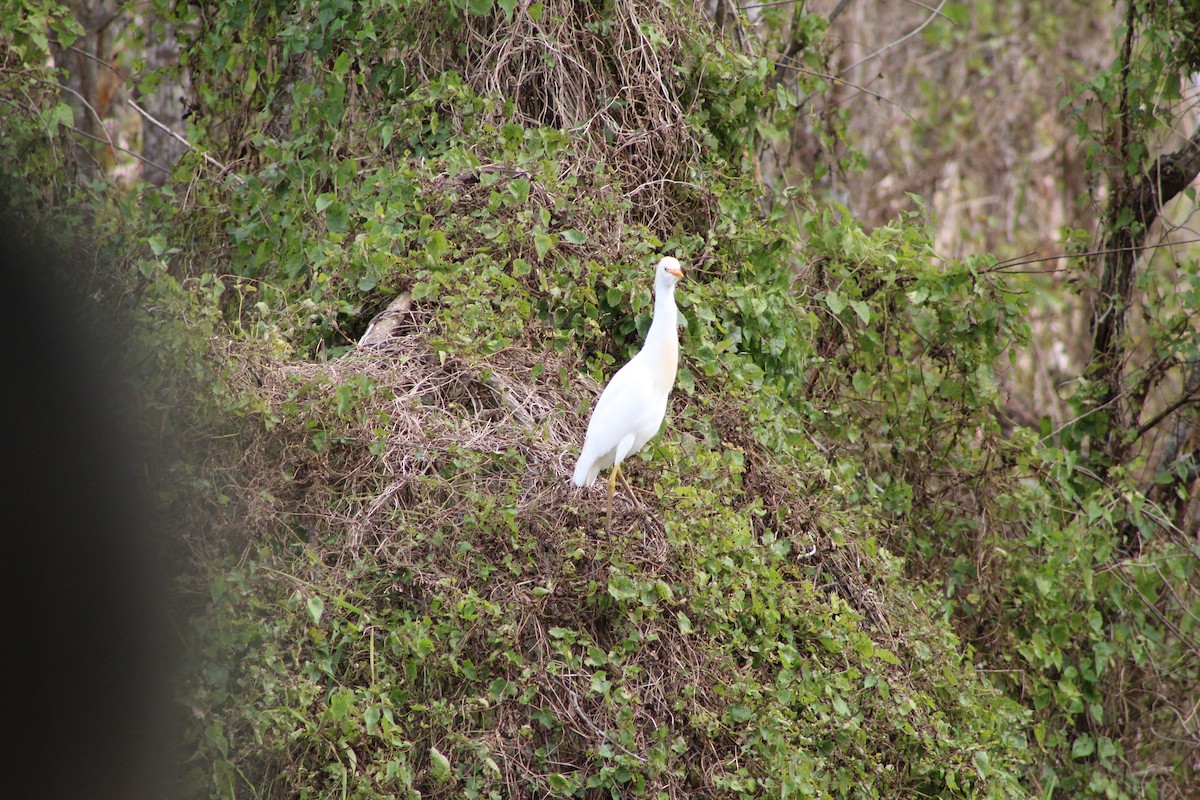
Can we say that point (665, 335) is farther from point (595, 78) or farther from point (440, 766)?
point (595, 78)

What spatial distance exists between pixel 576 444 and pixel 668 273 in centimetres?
62

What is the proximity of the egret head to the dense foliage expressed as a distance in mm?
589

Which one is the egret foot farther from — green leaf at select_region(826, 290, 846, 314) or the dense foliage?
green leaf at select_region(826, 290, 846, 314)

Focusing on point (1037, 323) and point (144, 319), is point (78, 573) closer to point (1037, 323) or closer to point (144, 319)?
point (144, 319)

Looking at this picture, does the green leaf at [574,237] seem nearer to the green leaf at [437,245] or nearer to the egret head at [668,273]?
the green leaf at [437,245]

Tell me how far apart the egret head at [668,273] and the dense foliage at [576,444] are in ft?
1.93

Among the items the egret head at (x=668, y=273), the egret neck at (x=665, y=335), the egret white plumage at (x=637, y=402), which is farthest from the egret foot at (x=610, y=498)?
the egret head at (x=668, y=273)

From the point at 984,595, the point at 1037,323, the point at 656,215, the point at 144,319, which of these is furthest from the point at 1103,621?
the point at 1037,323

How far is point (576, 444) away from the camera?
3.91m

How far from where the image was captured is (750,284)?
16.1ft

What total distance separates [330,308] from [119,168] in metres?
3.89

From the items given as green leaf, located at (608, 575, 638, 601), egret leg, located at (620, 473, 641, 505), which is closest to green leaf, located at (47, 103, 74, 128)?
egret leg, located at (620, 473, 641, 505)

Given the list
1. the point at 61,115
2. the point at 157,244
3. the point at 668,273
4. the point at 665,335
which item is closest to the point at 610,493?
the point at 665,335

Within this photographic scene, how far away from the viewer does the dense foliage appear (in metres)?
3.45
